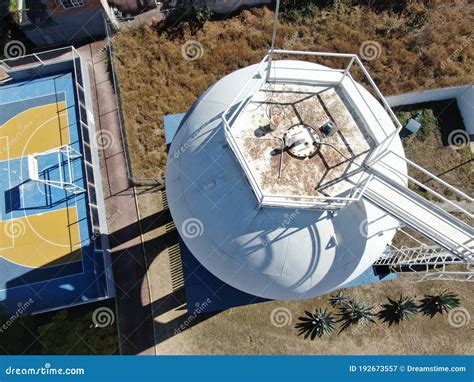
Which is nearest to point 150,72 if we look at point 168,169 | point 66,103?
point 66,103

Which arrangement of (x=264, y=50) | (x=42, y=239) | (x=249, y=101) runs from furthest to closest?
(x=264, y=50) → (x=42, y=239) → (x=249, y=101)

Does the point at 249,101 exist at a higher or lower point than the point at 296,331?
higher

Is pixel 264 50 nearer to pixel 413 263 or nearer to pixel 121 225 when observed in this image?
pixel 121 225

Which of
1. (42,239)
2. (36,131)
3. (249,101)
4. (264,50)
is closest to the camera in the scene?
(249,101)

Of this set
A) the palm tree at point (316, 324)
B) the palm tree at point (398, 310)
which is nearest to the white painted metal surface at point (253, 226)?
the palm tree at point (316, 324)

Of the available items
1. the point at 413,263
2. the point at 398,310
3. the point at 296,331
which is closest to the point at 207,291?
the point at 296,331
